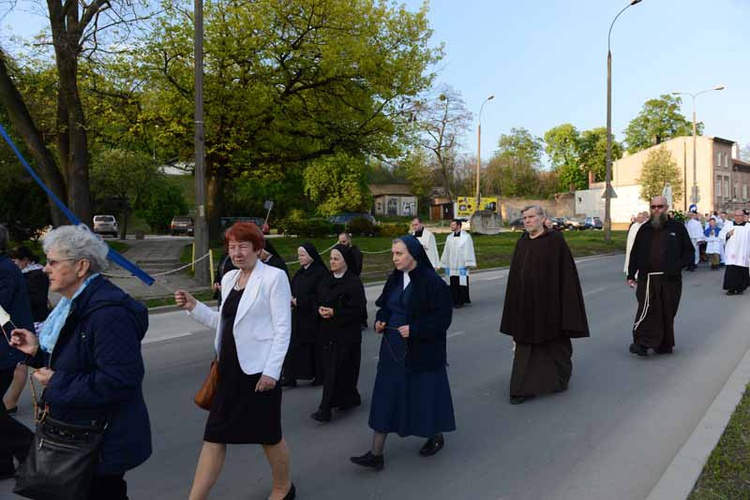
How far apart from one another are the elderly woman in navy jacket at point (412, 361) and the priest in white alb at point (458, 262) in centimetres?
880

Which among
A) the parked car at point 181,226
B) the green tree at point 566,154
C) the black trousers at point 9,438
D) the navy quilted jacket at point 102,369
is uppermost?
the green tree at point 566,154

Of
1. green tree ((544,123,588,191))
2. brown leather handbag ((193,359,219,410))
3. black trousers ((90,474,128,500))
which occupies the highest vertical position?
green tree ((544,123,588,191))

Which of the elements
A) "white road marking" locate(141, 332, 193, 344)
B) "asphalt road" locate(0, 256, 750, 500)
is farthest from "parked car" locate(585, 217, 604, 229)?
"white road marking" locate(141, 332, 193, 344)

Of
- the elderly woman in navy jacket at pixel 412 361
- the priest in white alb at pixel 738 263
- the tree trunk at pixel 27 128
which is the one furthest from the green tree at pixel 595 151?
the elderly woman in navy jacket at pixel 412 361

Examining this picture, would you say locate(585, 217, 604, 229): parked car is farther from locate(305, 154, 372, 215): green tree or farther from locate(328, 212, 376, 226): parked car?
locate(328, 212, 376, 226): parked car

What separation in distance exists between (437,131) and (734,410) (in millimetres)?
45593

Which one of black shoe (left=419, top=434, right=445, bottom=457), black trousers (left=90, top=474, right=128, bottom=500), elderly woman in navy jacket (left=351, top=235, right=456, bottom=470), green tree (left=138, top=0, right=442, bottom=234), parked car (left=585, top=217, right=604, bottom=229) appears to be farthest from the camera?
parked car (left=585, top=217, right=604, bottom=229)

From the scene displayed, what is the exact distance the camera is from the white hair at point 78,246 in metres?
3.05

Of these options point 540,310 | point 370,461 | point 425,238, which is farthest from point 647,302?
point 425,238

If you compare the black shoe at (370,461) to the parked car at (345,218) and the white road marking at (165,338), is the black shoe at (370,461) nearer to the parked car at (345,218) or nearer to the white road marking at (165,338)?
the white road marking at (165,338)

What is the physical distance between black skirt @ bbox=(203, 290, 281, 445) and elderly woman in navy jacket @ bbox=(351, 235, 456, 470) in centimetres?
115

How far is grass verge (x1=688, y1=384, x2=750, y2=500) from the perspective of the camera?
4.15 metres

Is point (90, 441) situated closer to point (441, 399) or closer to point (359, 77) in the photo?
point (441, 399)

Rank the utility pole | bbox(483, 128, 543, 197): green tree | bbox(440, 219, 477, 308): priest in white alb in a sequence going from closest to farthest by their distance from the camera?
bbox(440, 219, 477, 308): priest in white alb → the utility pole → bbox(483, 128, 543, 197): green tree
